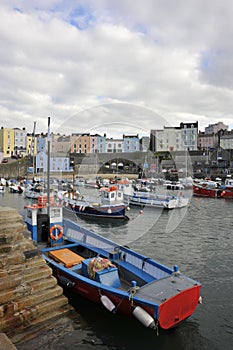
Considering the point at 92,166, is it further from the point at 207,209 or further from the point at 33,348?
the point at 33,348

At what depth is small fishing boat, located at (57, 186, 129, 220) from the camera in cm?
2611

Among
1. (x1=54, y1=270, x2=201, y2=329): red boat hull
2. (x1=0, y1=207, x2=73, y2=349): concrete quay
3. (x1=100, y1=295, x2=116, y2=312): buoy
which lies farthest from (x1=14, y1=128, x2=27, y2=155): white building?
(x1=54, y1=270, x2=201, y2=329): red boat hull

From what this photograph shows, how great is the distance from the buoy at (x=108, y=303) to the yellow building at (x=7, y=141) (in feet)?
306

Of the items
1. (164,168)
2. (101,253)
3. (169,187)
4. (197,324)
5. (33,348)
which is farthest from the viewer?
(164,168)

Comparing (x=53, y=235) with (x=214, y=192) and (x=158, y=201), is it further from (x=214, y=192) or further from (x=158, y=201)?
(x=214, y=192)

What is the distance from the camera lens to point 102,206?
26.5 metres

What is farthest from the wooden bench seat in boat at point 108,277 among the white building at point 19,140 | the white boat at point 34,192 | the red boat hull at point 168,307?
the white building at point 19,140

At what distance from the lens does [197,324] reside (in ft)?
27.4

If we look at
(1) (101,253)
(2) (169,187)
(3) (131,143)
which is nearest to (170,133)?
(3) (131,143)

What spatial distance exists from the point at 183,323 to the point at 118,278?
249cm

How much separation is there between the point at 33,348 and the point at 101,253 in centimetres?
498

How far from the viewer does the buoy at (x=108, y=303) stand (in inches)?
319

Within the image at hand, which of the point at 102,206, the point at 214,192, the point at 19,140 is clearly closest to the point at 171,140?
the point at 214,192

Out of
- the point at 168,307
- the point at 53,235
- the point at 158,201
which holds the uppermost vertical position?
the point at 53,235
